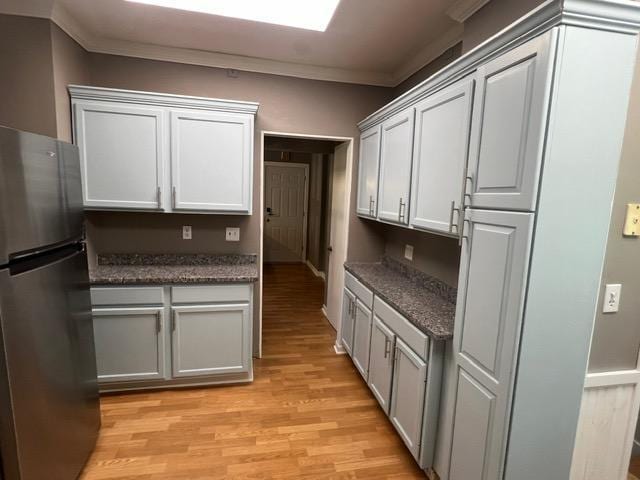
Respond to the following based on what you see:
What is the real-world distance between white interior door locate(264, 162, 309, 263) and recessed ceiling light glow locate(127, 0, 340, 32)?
483cm

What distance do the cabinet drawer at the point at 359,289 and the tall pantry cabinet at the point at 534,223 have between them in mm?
1047

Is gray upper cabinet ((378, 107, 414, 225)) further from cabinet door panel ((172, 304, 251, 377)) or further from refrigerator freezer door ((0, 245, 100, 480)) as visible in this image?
refrigerator freezer door ((0, 245, 100, 480))

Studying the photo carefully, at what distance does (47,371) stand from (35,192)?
2.64 feet

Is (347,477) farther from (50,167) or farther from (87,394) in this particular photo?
(50,167)

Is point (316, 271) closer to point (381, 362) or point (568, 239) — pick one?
point (381, 362)

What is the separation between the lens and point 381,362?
2.36 m

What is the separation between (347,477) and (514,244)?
5.25 feet

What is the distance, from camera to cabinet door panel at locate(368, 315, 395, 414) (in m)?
2.21

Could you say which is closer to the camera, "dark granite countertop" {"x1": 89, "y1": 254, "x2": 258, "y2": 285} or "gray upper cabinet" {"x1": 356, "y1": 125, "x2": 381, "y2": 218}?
"dark granite countertop" {"x1": 89, "y1": 254, "x2": 258, "y2": 285}

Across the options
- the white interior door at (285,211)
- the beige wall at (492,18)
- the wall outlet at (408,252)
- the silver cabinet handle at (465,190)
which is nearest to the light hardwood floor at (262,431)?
the wall outlet at (408,252)

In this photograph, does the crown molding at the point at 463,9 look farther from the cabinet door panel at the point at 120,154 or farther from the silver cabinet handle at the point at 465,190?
the cabinet door panel at the point at 120,154

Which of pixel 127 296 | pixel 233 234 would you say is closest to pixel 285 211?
pixel 233 234

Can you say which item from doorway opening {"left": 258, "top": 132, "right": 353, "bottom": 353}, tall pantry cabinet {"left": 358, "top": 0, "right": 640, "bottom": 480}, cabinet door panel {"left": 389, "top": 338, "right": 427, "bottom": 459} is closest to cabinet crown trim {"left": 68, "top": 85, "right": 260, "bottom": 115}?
tall pantry cabinet {"left": 358, "top": 0, "right": 640, "bottom": 480}

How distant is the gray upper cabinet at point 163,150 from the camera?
243 centimetres
